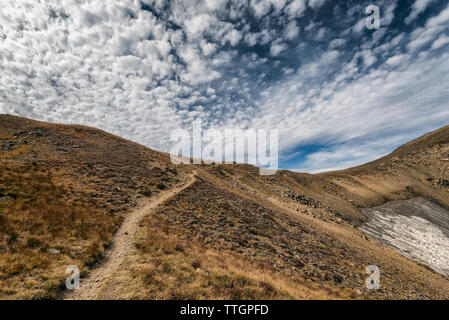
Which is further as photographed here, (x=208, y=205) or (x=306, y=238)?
(x=208, y=205)

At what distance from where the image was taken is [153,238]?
41.9 feet

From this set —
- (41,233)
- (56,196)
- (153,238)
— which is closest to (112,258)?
(153,238)

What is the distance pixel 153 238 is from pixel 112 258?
9.08 ft

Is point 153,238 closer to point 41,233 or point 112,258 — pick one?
point 112,258

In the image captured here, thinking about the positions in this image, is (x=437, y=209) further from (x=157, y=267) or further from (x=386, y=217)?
(x=157, y=267)

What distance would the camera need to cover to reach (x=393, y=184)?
56.9 m

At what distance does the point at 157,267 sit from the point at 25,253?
277 inches

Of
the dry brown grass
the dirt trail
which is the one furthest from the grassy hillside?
the dirt trail

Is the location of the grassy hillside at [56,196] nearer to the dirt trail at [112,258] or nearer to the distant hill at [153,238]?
the distant hill at [153,238]

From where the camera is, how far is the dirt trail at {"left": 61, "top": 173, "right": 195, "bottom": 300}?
303 inches

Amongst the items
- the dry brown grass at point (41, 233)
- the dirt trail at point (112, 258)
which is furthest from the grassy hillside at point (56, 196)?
the dirt trail at point (112, 258)

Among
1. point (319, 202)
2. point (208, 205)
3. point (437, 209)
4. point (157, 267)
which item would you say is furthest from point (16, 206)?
point (437, 209)

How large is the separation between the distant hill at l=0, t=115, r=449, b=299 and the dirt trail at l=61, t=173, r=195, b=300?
0.33m
